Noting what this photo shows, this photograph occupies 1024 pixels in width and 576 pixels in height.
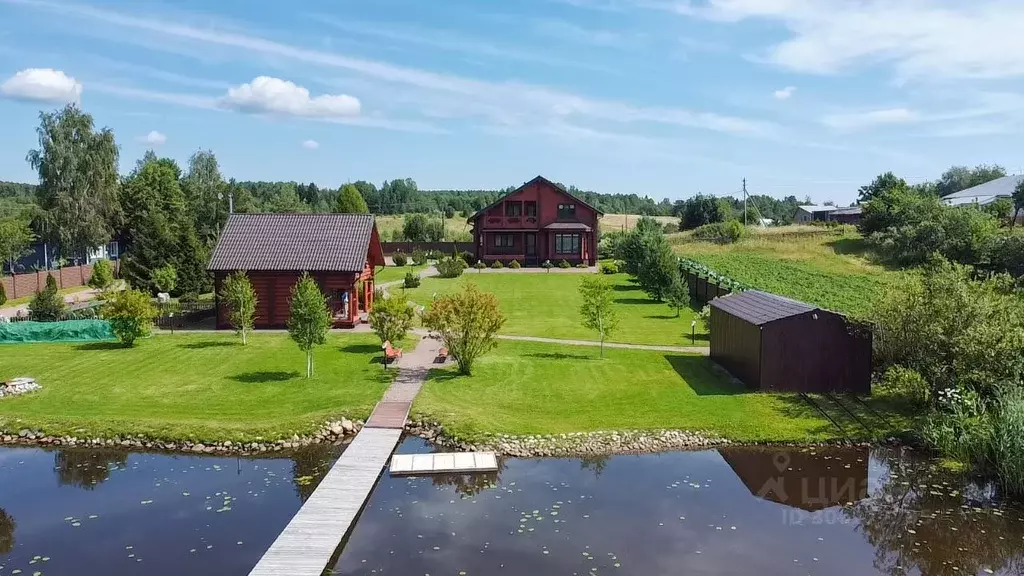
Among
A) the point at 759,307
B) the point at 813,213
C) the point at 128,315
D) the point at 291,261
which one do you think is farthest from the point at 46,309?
the point at 813,213

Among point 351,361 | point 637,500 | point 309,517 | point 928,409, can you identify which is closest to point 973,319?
point 928,409

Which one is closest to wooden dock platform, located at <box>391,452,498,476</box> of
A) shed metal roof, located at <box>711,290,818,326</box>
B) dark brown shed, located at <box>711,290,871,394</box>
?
dark brown shed, located at <box>711,290,871,394</box>

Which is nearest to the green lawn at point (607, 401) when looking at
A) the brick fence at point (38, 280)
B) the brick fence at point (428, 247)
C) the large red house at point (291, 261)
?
the large red house at point (291, 261)

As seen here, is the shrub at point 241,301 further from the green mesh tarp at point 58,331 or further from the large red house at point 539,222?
the large red house at point 539,222

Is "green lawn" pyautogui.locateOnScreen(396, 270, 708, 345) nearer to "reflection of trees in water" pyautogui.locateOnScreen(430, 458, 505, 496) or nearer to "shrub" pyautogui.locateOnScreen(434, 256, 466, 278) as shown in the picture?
"shrub" pyautogui.locateOnScreen(434, 256, 466, 278)

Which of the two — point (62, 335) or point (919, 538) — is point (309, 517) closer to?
point (919, 538)

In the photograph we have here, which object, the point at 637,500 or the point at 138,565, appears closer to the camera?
the point at 138,565
